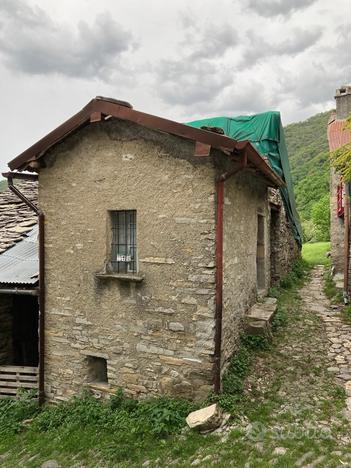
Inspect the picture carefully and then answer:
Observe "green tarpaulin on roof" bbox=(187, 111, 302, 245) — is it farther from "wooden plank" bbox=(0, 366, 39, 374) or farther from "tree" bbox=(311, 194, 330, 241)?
"tree" bbox=(311, 194, 330, 241)

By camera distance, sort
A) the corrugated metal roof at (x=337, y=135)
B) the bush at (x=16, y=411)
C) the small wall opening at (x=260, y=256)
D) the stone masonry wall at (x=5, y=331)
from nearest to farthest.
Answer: the bush at (x=16, y=411) → the stone masonry wall at (x=5, y=331) → the small wall opening at (x=260, y=256) → the corrugated metal roof at (x=337, y=135)

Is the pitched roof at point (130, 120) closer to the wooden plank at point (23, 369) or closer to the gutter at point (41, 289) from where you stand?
the gutter at point (41, 289)

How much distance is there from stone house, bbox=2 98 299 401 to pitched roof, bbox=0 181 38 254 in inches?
86.4

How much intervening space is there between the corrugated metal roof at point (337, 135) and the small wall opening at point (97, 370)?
1008 centimetres

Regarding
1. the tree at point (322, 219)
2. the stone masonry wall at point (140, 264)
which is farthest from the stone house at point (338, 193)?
the tree at point (322, 219)

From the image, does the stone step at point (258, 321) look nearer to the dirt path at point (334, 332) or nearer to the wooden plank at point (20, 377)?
the dirt path at point (334, 332)

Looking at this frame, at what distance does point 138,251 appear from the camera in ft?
18.5

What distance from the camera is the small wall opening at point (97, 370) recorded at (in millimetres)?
6172

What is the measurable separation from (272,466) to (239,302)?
9.68ft

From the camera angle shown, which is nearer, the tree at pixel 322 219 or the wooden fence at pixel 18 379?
the wooden fence at pixel 18 379

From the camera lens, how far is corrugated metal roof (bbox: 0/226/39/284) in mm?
6637

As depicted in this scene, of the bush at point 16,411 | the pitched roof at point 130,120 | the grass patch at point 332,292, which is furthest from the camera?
the grass patch at point 332,292

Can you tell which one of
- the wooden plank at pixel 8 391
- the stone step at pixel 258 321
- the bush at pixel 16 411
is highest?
the stone step at pixel 258 321

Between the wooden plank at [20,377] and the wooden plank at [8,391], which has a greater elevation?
the wooden plank at [20,377]
